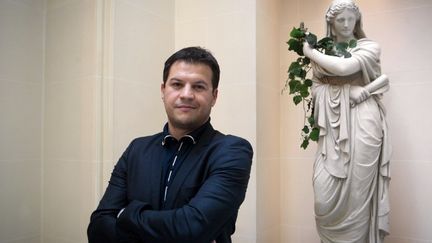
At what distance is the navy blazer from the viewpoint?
960mm

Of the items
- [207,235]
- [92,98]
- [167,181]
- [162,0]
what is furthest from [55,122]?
[207,235]

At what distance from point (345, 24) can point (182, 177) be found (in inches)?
47.5

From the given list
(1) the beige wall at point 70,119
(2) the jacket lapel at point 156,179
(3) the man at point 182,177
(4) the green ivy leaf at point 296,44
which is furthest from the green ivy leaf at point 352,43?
(1) the beige wall at point 70,119

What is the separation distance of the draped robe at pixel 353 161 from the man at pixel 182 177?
30.0 inches

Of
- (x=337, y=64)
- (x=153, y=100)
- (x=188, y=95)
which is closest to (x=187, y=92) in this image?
(x=188, y=95)

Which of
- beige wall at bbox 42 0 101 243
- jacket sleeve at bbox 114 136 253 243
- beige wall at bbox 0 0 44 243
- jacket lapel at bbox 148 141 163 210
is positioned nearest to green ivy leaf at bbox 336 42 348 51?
jacket sleeve at bbox 114 136 253 243

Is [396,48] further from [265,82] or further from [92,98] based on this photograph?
[92,98]

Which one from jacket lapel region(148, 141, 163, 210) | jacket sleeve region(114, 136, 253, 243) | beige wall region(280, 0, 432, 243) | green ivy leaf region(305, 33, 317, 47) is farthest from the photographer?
beige wall region(280, 0, 432, 243)

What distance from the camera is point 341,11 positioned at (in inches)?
68.7

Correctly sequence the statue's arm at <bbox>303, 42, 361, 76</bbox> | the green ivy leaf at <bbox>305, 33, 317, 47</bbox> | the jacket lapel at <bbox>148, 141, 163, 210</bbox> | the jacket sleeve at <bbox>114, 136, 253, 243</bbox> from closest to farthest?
the jacket sleeve at <bbox>114, 136, 253, 243</bbox>, the jacket lapel at <bbox>148, 141, 163, 210</bbox>, the statue's arm at <bbox>303, 42, 361, 76</bbox>, the green ivy leaf at <bbox>305, 33, 317, 47</bbox>

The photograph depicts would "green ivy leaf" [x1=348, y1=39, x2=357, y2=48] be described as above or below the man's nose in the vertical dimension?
above

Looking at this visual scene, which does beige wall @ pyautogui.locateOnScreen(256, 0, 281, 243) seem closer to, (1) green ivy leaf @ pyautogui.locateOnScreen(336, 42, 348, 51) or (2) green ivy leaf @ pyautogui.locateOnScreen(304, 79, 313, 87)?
(2) green ivy leaf @ pyautogui.locateOnScreen(304, 79, 313, 87)

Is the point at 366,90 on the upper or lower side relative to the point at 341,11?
lower

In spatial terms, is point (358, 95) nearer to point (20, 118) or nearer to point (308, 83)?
point (308, 83)
